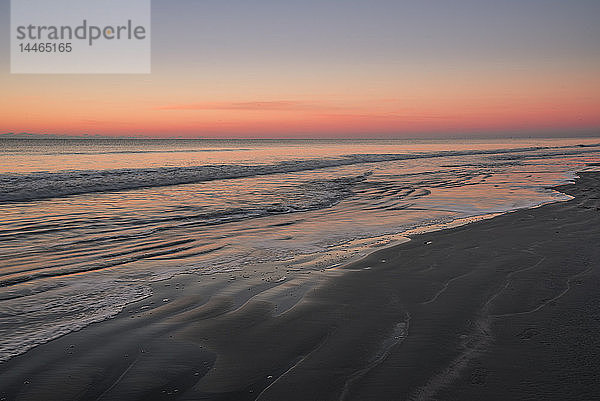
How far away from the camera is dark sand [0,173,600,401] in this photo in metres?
3.23

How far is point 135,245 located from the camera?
8344 millimetres

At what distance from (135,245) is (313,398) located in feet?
19.7

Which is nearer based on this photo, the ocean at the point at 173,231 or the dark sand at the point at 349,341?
the dark sand at the point at 349,341

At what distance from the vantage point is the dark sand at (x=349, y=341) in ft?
10.6

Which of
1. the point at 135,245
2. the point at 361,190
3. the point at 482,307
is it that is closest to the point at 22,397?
the point at 482,307

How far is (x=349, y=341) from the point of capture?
404cm

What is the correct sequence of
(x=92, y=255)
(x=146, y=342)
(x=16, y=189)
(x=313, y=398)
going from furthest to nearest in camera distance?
(x=16, y=189) → (x=92, y=255) → (x=146, y=342) → (x=313, y=398)

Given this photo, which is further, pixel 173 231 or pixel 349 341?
pixel 173 231

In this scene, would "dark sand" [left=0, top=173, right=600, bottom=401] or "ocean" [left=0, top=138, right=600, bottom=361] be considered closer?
"dark sand" [left=0, top=173, right=600, bottom=401]

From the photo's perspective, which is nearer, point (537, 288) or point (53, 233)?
point (537, 288)

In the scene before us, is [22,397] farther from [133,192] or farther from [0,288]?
[133,192]

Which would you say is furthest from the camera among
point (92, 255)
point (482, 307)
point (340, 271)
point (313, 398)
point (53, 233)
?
point (53, 233)

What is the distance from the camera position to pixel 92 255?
7.56 meters

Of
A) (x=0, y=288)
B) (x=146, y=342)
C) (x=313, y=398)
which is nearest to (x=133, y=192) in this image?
(x=0, y=288)
